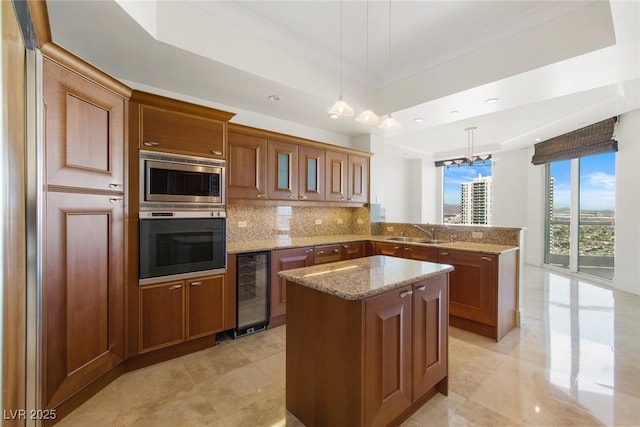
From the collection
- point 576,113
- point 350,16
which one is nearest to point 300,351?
point 350,16

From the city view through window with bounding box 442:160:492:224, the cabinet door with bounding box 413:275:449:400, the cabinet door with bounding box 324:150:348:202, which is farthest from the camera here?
the city view through window with bounding box 442:160:492:224

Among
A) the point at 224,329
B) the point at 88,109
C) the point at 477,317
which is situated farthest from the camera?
the point at 477,317

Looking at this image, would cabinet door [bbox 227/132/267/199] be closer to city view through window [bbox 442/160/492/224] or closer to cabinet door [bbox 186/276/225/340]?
cabinet door [bbox 186/276/225/340]

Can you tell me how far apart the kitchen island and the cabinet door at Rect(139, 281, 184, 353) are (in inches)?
48.6

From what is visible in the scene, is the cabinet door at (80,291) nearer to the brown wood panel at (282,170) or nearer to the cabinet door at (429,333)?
the brown wood panel at (282,170)

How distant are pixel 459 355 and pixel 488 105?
279cm

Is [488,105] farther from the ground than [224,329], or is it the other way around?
[488,105]

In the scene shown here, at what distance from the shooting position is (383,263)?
2.09 meters

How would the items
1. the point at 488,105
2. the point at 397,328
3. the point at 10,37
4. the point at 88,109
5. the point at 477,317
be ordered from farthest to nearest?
1. the point at 488,105
2. the point at 477,317
3. the point at 88,109
4. the point at 397,328
5. the point at 10,37

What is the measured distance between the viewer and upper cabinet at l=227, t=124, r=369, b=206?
308 centimetres

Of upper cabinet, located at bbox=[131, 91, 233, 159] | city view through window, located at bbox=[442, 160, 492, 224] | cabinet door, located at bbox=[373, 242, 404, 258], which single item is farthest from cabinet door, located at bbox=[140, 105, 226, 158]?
city view through window, located at bbox=[442, 160, 492, 224]

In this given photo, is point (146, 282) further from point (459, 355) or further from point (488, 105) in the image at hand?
point (488, 105)

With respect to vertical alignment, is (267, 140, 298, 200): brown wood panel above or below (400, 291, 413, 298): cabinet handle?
above

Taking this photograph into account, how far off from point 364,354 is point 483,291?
6.94 ft
